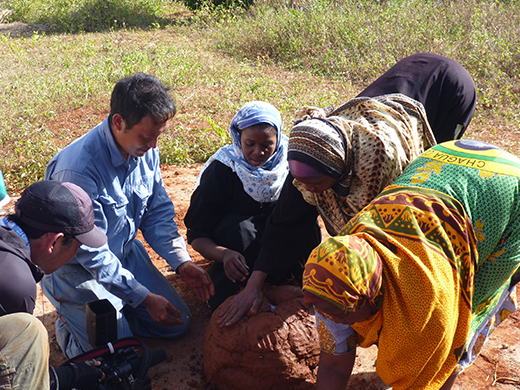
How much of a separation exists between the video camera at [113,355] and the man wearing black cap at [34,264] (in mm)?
99

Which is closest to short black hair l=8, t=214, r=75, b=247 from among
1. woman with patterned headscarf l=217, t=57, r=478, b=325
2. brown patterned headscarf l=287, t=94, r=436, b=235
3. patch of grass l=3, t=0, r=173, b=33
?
woman with patterned headscarf l=217, t=57, r=478, b=325

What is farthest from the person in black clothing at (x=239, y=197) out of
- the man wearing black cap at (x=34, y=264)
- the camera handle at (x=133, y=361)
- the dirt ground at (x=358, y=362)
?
the man wearing black cap at (x=34, y=264)

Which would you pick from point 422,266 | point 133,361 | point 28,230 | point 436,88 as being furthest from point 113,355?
point 436,88

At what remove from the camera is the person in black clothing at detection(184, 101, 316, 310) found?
311cm

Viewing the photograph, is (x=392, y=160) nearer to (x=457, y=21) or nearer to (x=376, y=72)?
(x=376, y=72)

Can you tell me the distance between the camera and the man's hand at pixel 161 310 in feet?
8.73

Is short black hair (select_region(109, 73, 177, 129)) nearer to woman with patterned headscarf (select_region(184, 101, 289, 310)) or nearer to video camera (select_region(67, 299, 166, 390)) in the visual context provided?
woman with patterned headscarf (select_region(184, 101, 289, 310))

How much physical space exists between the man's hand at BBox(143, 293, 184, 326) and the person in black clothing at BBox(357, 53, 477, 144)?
5.51ft

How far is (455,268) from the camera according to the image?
1.70m

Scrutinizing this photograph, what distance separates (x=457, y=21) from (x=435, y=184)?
24.7ft

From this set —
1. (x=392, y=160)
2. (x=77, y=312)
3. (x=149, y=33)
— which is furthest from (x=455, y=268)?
(x=149, y=33)

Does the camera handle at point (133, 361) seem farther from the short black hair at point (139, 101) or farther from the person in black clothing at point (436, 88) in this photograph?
the person in black clothing at point (436, 88)

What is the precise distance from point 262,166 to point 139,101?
39.3 inches

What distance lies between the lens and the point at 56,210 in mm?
2004
